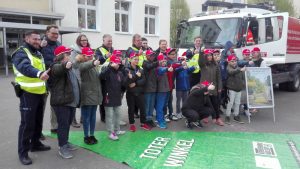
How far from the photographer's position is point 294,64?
423 inches

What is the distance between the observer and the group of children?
4.42 metres

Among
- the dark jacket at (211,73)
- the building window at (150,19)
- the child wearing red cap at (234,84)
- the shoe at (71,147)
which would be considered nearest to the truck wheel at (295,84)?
the child wearing red cap at (234,84)

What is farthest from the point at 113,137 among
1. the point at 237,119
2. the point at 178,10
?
the point at 178,10

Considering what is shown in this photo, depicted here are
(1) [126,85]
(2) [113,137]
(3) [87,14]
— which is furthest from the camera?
(3) [87,14]

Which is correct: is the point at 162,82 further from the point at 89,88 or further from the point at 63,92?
the point at 63,92

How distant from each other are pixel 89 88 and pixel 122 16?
16545mm

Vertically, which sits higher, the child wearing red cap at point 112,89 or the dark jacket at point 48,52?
the dark jacket at point 48,52

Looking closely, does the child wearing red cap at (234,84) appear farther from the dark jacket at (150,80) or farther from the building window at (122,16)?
the building window at (122,16)

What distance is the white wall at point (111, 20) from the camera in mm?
17266

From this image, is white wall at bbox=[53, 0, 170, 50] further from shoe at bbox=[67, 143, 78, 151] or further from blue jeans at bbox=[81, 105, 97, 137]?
shoe at bbox=[67, 143, 78, 151]

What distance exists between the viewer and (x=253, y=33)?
8.77 meters

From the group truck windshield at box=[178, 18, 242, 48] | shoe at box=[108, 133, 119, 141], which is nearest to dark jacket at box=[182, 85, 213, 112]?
shoe at box=[108, 133, 119, 141]

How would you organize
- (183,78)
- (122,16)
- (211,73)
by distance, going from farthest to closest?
(122,16)
(183,78)
(211,73)

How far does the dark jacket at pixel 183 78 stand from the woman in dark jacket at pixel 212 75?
0.30 m
